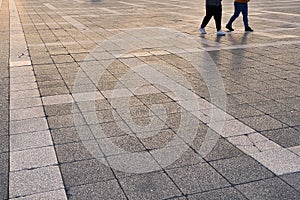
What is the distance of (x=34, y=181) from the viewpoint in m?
3.60

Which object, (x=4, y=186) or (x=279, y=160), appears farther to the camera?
(x=279, y=160)

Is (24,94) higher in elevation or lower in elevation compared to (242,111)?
higher

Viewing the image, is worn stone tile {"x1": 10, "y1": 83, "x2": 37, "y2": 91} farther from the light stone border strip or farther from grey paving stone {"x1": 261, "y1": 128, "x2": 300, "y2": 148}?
grey paving stone {"x1": 261, "y1": 128, "x2": 300, "y2": 148}

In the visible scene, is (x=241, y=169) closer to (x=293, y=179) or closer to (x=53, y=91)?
(x=293, y=179)

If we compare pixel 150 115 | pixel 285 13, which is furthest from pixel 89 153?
pixel 285 13

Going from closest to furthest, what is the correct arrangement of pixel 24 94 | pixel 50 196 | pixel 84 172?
pixel 50 196
pixel 84 172
pixel 24 94

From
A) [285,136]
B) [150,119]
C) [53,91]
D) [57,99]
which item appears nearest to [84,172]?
[150,119]

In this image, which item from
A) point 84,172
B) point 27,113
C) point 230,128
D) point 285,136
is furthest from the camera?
point 27,113

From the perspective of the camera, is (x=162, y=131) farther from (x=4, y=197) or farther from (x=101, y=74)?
(x=101, y=74)

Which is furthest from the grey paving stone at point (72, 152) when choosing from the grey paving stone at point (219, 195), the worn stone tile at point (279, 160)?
the worn stone tile at point (279, 160)

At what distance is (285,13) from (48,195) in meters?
16.2

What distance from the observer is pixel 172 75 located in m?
7.04

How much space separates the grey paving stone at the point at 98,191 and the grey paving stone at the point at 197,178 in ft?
1.95

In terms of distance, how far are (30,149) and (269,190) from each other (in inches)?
106
